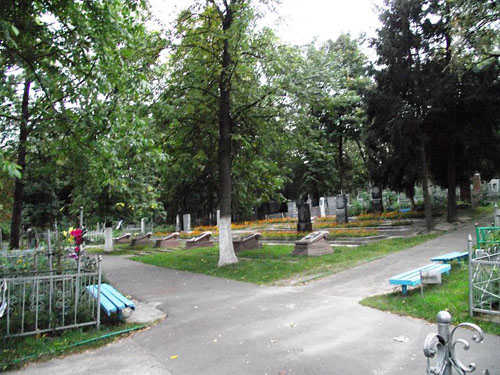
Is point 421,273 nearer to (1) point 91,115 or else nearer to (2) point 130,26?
(1) point 91,115

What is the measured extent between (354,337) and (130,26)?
685 cm

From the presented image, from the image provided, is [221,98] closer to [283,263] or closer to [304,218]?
[283,263]

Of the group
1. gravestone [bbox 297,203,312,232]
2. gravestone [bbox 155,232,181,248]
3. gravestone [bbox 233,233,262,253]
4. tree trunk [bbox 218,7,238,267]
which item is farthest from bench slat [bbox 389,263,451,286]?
gravestone [bbox 155,232,181,248]

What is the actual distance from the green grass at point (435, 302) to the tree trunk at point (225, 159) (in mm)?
6328

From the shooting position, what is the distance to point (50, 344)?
5.44 m

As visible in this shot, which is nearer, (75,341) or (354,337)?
(354,337)

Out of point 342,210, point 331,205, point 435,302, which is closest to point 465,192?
point 331,205

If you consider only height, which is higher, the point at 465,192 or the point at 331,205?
the point at 465,192

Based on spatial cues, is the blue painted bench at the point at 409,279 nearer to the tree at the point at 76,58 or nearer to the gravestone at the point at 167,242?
the tree at the point at 76,58

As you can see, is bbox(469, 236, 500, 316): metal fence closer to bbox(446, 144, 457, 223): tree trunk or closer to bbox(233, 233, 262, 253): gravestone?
bbox(233, 233, 262, 253): gravestone

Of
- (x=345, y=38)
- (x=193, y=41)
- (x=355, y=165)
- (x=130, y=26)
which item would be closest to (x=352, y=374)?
(x=130, y=26)

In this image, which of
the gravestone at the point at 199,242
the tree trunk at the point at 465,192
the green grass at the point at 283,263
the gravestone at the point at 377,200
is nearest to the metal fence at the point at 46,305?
the green grass at the point at 283,263

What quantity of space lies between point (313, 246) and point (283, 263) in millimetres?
1791

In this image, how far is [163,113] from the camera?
11.7 metres
